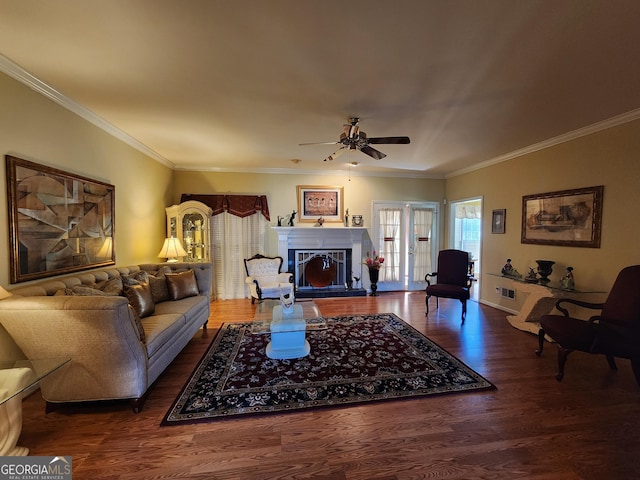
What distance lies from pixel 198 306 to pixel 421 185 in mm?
5169

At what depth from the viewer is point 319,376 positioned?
2512mm

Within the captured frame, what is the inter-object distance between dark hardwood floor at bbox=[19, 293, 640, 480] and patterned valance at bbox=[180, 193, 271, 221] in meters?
3.43

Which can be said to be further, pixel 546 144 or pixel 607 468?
pixel 546 144

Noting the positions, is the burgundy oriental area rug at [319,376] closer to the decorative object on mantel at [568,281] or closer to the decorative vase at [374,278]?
the decorative object on mantel at [568,281]

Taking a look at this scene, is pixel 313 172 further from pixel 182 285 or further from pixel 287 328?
pixel 287 328

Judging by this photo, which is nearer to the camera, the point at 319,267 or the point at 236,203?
the point at 236,203

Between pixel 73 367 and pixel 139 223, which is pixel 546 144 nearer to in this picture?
pixel 73 367

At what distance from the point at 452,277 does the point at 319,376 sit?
313cm

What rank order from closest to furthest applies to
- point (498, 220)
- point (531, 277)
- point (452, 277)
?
point (531, 277), point (452, 277), point (498, 220)

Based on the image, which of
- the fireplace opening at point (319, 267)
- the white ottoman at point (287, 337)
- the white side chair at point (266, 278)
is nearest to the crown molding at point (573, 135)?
the fireplace opening at point (319, 267)

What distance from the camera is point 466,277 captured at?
439 cm

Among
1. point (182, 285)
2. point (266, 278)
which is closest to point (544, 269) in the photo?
point (266, 278)

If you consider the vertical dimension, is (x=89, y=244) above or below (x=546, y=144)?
below

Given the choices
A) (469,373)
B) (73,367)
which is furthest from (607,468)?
(73,367)
